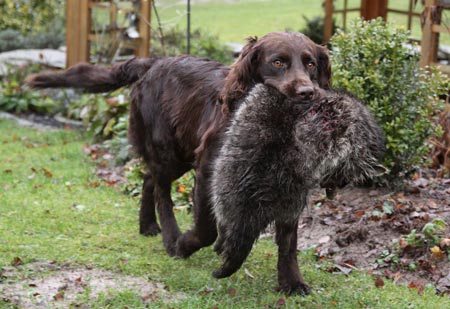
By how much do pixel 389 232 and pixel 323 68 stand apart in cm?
173

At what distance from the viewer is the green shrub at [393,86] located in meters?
6.79

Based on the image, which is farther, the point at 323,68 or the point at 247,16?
the point at 247,16

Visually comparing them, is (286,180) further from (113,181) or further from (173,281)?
(113,181)

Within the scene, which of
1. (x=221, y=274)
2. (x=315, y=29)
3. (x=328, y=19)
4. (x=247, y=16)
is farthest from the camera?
(x=247, y=16)

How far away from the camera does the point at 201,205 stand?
5367mm

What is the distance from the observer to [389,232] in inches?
249

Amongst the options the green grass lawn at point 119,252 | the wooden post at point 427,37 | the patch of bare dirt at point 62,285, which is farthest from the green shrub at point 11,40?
the patch of bare dirt at point 62,285

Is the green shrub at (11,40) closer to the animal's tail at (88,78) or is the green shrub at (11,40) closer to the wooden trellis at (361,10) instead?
the wooden trellis at (361,10)

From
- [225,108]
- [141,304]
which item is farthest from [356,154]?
[141,304]

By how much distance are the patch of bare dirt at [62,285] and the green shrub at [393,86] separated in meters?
2.54

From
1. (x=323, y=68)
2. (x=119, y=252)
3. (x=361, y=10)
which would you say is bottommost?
(x=119, y=252)

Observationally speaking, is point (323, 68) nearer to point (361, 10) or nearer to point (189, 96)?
point (189, 96)

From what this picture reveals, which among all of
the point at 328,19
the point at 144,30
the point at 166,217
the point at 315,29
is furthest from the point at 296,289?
Answer: the point at 315,29

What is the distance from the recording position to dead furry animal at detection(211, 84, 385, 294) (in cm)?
434
